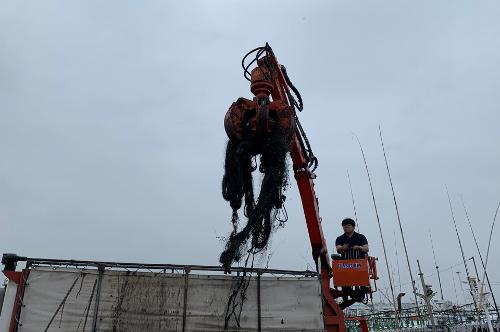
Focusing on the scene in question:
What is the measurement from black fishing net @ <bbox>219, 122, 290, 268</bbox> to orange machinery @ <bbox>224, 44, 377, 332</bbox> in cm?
26

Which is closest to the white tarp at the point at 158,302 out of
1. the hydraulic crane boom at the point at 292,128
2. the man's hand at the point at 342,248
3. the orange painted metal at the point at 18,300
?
the orange painted metal at the point at 18,300

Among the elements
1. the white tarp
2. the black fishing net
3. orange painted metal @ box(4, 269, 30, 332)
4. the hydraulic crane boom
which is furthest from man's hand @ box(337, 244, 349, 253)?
orange painted metal @ box(4, 269, 30, 332)

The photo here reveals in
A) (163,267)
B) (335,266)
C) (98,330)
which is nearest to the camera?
(98,330)

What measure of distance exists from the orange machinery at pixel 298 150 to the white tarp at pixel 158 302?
2.27 feet

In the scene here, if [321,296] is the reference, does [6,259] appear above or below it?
above

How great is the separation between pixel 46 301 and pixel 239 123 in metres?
4.39

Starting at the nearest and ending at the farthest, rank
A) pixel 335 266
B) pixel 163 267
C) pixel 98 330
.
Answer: pixel 98 330, pixel 163 267, pixel 335 266

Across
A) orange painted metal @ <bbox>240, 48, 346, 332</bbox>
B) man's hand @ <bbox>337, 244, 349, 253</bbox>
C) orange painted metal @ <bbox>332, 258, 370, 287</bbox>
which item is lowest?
orange painted metal @ <bbox>332, 258, 370, 287</bbox>

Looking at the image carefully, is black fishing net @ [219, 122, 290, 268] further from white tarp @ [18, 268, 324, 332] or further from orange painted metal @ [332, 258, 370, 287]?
orange painted metal @ [332, 258, 370, 287]

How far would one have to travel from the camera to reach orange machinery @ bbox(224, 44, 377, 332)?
7234 millimetres

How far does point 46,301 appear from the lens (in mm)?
6664

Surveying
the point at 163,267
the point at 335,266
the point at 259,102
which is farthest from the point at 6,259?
the point at 335,266

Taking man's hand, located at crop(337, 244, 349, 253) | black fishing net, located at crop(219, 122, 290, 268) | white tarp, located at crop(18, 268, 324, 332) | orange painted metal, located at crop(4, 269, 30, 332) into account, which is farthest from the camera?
man's hand, located at crop(337, 244, 349, 253)

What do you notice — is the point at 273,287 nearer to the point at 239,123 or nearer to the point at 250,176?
the point at 250,176
